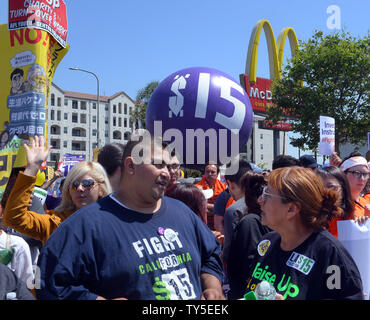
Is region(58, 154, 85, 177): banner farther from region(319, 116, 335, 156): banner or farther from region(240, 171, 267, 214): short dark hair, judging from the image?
region(240, 171, 267, 214): short dark hair

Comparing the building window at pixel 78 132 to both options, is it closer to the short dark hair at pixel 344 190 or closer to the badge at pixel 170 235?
the short dark hair at pixel 344 190

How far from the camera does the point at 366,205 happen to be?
13.0 feet

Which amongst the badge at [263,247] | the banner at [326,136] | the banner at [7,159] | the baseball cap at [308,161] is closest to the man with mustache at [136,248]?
the badge at [263,247]

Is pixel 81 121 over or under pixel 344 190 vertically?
over

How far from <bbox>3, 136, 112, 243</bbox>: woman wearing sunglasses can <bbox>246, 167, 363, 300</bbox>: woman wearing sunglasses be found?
1.50 meters

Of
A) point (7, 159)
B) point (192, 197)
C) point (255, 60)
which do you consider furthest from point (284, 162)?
point (255, 60)

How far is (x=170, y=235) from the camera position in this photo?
2.28 m

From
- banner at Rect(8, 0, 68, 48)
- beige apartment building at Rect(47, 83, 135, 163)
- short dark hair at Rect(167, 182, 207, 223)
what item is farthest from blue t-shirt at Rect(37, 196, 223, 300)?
beige apartment building at Rect(47, 83, 135, 163)

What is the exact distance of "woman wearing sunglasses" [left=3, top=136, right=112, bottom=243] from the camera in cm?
284

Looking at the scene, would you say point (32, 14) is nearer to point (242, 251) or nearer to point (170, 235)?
point (242, 251)

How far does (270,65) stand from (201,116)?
29.8m

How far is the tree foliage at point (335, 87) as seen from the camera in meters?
23.3
